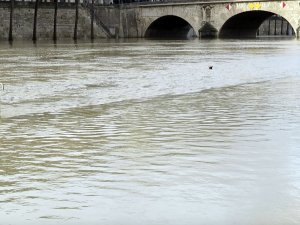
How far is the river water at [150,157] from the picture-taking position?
3.79 m

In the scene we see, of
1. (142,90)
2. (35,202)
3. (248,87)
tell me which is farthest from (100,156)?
(248,87)

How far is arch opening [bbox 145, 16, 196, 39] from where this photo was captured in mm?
72688

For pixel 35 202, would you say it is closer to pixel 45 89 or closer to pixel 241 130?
pixel 241 130

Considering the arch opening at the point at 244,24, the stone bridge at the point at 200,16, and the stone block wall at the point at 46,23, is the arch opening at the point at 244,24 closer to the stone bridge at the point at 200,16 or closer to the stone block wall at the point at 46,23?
the stone bridge at the point at 200,16

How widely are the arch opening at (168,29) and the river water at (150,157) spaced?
6165 cm

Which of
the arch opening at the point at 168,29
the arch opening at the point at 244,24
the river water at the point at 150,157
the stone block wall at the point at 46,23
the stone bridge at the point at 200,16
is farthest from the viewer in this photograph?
the arch opening at the point at 168,29

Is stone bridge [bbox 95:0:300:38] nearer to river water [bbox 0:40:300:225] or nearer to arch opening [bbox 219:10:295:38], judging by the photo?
arch opening [bbox 219:10:295:38]

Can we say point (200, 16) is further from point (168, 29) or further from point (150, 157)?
point (150, 157)

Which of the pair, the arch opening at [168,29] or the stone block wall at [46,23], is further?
the arch opening at [168,29]

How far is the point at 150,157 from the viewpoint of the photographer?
5.34 m

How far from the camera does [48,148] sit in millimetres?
5809

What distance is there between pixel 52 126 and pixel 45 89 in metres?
4.52

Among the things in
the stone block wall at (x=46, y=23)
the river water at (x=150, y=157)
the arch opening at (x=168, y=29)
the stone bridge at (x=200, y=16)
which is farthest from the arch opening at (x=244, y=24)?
the river water at (x=150, y=157)

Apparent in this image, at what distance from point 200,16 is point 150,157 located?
202ft
